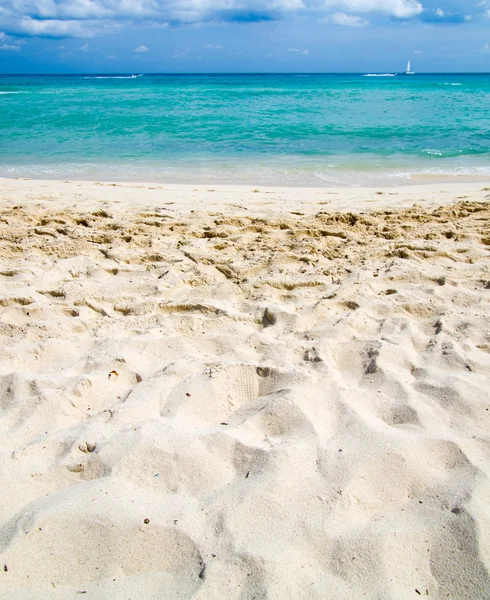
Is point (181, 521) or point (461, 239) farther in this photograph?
point (461, 239)

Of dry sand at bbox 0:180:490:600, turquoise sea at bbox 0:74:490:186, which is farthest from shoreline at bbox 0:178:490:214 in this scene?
dry sand at bbox 0:180:490:600

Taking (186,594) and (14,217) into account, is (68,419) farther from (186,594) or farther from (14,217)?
(14,217)

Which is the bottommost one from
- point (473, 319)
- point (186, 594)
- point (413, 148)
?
point (186, 594)

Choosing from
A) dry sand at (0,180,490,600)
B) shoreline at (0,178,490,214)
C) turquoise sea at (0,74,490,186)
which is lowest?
dry sand at (0,180,490,600)

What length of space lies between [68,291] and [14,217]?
222cm

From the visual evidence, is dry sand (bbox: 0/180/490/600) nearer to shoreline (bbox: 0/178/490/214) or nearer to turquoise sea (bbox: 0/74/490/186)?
shoreline (bbox: 0/178/490/214)

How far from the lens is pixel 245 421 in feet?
6.31

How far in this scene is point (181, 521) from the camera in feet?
4.80

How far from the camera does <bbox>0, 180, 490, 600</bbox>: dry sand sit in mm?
1342

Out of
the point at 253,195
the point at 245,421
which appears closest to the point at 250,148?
the point at 253,195

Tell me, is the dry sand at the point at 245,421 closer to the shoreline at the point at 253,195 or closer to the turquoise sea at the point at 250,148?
the shoreline at the point at 253,195

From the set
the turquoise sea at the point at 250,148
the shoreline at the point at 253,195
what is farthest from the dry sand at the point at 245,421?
the turquoise sea at the point at 250,148

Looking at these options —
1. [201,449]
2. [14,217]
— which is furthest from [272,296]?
[14,217]

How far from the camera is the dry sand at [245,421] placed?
1.34m
